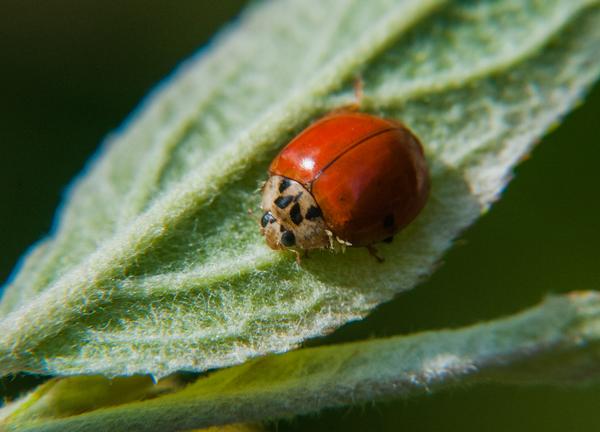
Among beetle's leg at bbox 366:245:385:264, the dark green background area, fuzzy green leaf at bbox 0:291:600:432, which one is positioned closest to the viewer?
fuzzy green leaf at bbox 0:291:600:432

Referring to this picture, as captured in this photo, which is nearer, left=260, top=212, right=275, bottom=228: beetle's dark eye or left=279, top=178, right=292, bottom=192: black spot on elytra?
left=260, top=212, right=275, bottom=228: beetle's dark eye

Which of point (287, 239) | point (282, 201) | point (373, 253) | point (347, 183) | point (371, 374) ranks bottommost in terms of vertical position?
point (371, 374)

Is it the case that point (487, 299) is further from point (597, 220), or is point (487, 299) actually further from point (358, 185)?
point (358, 185)

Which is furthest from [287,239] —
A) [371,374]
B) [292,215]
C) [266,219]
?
[371,374]

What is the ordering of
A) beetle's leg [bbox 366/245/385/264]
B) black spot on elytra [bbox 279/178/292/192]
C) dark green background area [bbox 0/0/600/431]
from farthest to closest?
dark green background area [bbox 0/0/600/431], black spot on elytra [bbox 279/178/292/192], beetle's leg [bbox 366/245/385/264]

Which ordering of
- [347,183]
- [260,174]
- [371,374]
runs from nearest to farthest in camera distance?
[371,374], [347,183], [260,174]

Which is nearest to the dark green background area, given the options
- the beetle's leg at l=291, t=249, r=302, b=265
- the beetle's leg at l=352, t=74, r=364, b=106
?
the beetle's leg at l=291, t=249, r=302, b=265

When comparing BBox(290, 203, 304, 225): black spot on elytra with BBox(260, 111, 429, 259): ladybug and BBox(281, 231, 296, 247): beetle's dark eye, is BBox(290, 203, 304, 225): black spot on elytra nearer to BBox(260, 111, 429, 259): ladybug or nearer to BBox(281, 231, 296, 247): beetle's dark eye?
BBox(260, 111, 429, 259): ladybug

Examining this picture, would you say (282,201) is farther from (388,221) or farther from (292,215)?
(388,221)
